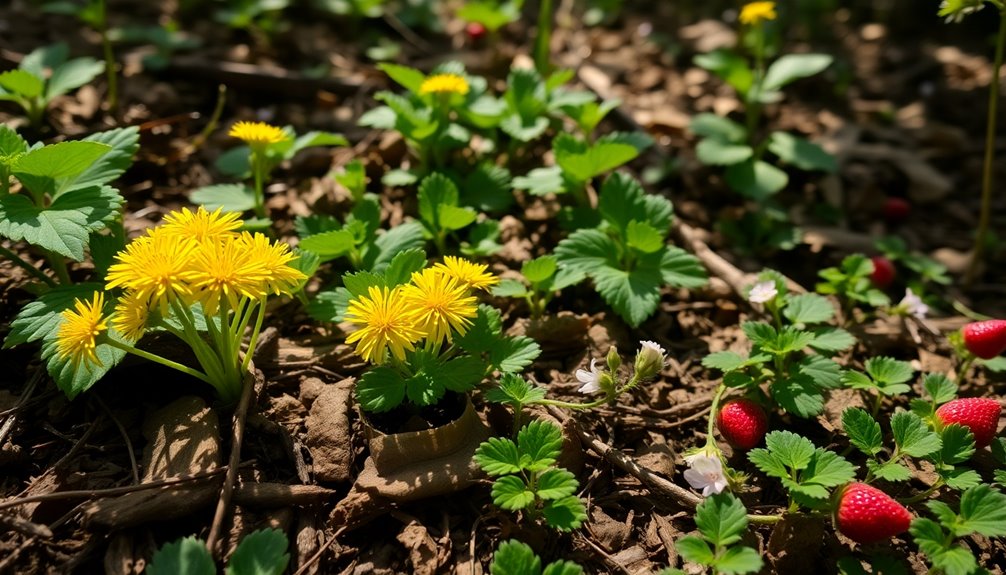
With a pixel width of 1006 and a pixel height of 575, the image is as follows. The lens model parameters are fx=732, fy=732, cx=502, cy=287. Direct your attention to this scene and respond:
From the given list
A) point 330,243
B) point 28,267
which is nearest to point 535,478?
point 330,243

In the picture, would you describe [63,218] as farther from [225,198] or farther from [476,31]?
[476,31]

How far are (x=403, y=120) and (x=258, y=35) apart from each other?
141 cm

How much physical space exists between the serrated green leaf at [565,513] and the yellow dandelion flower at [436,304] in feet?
1.38

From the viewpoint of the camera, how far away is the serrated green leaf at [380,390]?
1.63 meters

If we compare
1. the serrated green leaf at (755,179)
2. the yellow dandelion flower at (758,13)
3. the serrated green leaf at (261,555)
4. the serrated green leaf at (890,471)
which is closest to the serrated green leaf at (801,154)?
the serrated green leaf at (755,179)

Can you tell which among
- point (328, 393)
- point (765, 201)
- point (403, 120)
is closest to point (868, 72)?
point (765, 201)

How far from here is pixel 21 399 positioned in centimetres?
175

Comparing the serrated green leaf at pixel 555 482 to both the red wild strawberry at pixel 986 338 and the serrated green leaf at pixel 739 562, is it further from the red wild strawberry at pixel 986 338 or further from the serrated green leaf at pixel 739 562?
the red wild strawberry at pixel 986 338

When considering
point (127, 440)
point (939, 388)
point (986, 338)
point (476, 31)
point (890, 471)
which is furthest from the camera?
point (476, 31)

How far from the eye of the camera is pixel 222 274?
1441 mm

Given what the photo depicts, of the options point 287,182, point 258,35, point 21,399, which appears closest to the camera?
point 21,399

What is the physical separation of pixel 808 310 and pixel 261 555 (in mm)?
1542

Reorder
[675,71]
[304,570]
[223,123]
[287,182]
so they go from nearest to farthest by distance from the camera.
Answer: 1. [304,570]
2. [287,182]
3. [223,123]
4. [675,71]

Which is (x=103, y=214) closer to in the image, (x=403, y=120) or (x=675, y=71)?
(x=403, y=120)
